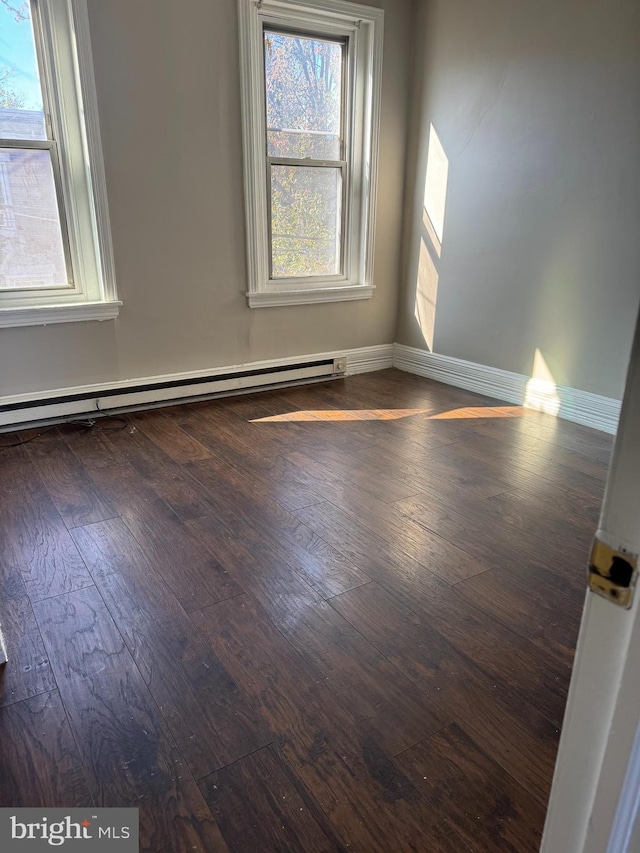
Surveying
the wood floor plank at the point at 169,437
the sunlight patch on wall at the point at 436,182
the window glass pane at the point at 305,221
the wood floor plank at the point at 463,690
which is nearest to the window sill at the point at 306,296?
the window glass pane at the point at 305,221

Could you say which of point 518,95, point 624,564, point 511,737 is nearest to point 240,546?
point 511,737

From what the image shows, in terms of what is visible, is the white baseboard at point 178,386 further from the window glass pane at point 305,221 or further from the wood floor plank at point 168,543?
the wood floor plank at point 168,543

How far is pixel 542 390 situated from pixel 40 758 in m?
3.22

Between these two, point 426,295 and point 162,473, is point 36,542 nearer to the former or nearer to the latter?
point 162,473

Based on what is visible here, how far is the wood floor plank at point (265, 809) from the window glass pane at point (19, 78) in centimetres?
312

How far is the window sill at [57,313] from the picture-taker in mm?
3080

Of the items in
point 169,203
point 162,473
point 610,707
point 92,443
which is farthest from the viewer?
point 169,203

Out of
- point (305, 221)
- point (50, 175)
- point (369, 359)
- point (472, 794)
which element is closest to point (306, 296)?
point (305, 221)

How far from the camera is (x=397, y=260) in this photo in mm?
4461

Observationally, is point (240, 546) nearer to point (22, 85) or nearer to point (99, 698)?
point (99, 698)

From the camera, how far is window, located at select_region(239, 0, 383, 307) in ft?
11.6

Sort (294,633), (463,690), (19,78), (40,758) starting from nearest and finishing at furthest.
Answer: (40,758) < (463,690) < (294,633) < (19,78)

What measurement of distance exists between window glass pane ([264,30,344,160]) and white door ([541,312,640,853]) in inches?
146

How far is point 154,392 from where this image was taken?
3629mm
